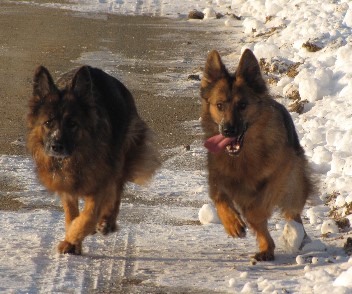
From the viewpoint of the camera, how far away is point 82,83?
7.93 metres

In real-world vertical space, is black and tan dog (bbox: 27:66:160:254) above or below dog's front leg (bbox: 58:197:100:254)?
above

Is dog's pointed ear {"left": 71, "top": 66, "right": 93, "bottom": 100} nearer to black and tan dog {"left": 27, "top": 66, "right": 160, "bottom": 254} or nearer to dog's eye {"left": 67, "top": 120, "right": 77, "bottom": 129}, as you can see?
black and tan dog {"left": 27, "top": 66, "right": 160, "bottom": 254}

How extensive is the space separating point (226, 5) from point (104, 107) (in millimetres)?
13408

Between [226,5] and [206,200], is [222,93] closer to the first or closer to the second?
[206,200]

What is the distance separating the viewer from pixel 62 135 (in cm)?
775

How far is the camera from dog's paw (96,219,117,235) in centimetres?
835

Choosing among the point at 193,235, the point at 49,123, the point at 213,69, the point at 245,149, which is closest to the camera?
the point at 49,123

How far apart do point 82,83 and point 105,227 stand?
1.26 metres

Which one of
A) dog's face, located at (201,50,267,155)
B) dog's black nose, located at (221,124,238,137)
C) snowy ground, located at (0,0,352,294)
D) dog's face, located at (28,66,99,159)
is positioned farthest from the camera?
dog's face, located at (201,50,267,155)

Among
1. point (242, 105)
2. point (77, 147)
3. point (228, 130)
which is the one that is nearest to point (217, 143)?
point (228, 130)

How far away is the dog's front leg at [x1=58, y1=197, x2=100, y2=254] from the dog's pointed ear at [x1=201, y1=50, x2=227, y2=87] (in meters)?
1.39

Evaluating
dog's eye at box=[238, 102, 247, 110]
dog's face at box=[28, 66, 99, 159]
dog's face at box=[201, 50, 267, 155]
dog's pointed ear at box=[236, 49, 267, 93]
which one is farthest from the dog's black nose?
dog's face at box=[28, 66, 99, 159]

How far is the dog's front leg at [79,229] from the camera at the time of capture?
786cm

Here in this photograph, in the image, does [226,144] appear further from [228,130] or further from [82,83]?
[82,83]
